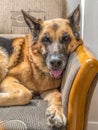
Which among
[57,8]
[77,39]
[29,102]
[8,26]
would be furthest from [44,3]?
[29,102]

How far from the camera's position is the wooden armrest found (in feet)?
4.29

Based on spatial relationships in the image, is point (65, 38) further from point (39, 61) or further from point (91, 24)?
point (91, 24)

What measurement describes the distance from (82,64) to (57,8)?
860mm

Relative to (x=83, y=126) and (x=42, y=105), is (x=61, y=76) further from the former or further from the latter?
(x=83, y=126)

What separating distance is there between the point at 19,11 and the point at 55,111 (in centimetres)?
94

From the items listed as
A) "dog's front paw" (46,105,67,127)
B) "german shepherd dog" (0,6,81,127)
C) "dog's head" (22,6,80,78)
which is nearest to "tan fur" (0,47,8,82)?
"german shepherd dog" (0,6,81,127)

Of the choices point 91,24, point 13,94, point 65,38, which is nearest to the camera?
point 13,94

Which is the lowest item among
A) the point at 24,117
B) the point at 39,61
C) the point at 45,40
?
the point at 24,117

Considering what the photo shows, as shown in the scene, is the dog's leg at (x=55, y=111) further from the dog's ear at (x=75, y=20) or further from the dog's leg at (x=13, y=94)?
the dog's ear at (x=75, y=20)

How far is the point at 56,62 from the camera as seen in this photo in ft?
5.21

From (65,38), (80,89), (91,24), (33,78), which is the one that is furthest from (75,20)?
(80,89)

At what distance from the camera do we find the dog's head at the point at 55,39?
1.61 meters

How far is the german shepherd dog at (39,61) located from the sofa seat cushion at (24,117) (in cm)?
6

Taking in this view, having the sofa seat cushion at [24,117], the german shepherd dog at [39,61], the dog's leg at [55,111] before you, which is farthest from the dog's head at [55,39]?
the sofa seat cushion at [24,117]
